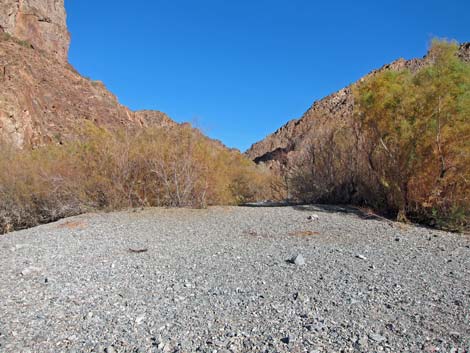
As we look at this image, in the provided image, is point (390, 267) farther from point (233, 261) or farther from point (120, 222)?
point (120, 222)

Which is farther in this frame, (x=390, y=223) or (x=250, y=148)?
(x=250, y=148)

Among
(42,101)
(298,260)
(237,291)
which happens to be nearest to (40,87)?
(42,101)

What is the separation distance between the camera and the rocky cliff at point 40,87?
90.9ft

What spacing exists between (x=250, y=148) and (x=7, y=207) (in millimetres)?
58389

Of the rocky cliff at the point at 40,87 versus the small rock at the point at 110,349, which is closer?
the small rock at the point at 110,349

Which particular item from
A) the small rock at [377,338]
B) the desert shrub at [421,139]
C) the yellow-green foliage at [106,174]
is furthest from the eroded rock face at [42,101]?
the small rock at [377,338]

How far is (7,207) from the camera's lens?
446 inches

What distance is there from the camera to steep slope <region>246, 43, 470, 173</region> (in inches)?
579

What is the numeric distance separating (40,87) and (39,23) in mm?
17847

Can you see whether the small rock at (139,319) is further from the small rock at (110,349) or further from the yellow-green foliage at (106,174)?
the yellow-green foliage at (106,174)

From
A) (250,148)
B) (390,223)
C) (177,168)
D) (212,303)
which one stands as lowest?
(212,303)

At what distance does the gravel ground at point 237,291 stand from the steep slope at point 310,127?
6885mm

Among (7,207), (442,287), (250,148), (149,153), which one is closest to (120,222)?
(149,153)

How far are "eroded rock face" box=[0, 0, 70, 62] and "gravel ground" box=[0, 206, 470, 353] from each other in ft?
140
